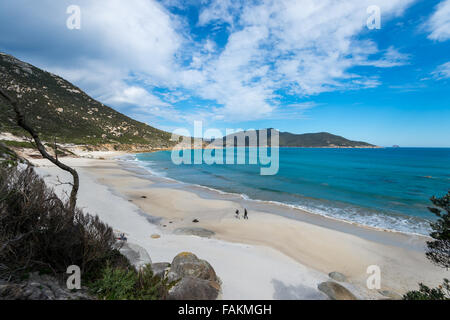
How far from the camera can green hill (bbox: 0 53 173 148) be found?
214ft

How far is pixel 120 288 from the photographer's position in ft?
15.3

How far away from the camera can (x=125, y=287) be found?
15.4 feet

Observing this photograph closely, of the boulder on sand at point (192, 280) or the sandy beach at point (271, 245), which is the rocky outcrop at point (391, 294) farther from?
the boulder on sand at point (192, 280)

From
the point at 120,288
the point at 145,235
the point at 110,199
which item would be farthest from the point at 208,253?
the point at 110,199

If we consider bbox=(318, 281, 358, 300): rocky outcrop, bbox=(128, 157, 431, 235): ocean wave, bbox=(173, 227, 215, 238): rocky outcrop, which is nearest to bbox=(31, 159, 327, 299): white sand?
bbox=(318, 281, 358, 300): rocky outcrop

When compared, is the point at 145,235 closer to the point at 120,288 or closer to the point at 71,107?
the point at 120,288

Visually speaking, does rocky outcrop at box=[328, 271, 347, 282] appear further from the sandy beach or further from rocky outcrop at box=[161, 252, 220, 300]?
rocky outcrop at box=[161, 252, 220, 300]

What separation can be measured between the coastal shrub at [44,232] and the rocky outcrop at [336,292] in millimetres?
8237

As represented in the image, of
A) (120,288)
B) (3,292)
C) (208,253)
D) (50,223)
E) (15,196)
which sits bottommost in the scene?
(208,253)

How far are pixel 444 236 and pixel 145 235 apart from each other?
46.7 ft

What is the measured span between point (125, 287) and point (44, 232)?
2.65 metres

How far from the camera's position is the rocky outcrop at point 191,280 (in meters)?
5.77

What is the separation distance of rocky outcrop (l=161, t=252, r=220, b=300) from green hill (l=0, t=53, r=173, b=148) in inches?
2512

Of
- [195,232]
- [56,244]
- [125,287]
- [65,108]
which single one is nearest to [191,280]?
[125,287]
